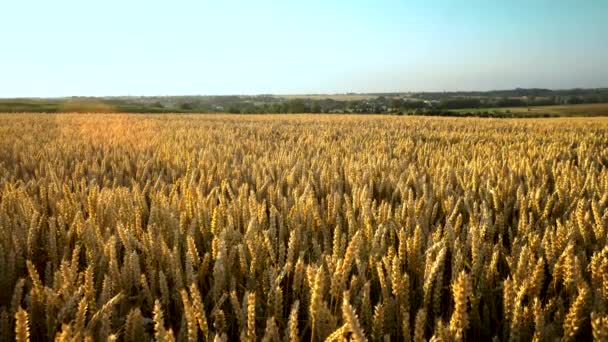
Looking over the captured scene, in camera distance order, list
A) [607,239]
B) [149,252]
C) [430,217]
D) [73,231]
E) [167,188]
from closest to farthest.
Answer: [149,252], [607,239], [73,231], [430,217], [167,188]

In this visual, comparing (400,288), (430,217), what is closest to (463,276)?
(400,288)

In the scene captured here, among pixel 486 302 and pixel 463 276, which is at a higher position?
pixel 463 276

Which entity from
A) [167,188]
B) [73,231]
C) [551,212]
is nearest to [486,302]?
[551,212]

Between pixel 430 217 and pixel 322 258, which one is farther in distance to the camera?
pixel 430 217

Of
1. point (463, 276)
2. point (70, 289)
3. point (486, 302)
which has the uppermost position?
point (463, 276)

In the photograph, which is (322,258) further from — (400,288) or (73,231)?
(73,231)

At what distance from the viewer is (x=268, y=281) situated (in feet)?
4.52

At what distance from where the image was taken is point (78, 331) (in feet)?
2.93

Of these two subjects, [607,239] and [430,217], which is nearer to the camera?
[607,239]

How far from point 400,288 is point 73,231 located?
1.32 m

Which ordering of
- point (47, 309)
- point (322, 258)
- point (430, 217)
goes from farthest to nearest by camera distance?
point (430, 217)
point (322, 258)
point (47, 309)

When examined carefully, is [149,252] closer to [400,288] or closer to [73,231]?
[73,231]

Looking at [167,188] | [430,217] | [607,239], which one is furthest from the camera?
[167,188]

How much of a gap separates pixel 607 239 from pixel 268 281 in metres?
1.24
